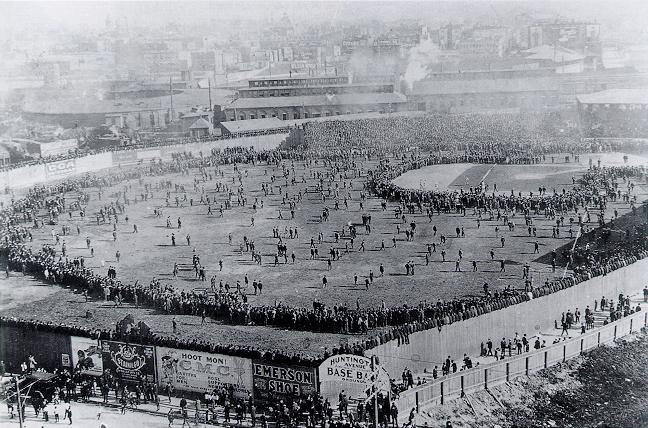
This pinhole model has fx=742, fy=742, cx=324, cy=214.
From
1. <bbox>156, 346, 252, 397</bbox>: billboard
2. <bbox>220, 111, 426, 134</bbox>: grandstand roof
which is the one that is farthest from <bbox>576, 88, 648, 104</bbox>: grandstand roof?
<bbox>156, 346, 252, 397</bbox>: billboard

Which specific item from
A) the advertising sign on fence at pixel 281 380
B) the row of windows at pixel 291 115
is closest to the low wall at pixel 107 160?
the row of windows at pixel 291 115

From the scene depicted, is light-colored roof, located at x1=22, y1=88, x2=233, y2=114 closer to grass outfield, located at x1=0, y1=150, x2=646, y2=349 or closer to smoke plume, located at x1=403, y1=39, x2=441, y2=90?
smoke plume, located at x1=403, y1=39, x2=441, y2=90

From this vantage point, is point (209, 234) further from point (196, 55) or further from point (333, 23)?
point (333, 23)

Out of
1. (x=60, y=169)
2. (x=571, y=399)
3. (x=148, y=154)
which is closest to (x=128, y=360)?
(x=571, y=399)

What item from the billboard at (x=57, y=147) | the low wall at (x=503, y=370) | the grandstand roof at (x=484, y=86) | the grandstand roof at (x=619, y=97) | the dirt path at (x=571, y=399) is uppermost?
the grandstand roof at (x=484, y=86)

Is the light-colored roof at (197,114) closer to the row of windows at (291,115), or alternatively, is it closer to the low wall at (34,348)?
the row of windows at (291,115)

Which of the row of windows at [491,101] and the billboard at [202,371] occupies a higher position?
the row of windows at [491,101]

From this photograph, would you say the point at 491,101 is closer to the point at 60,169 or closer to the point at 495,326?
the point at 60,169
